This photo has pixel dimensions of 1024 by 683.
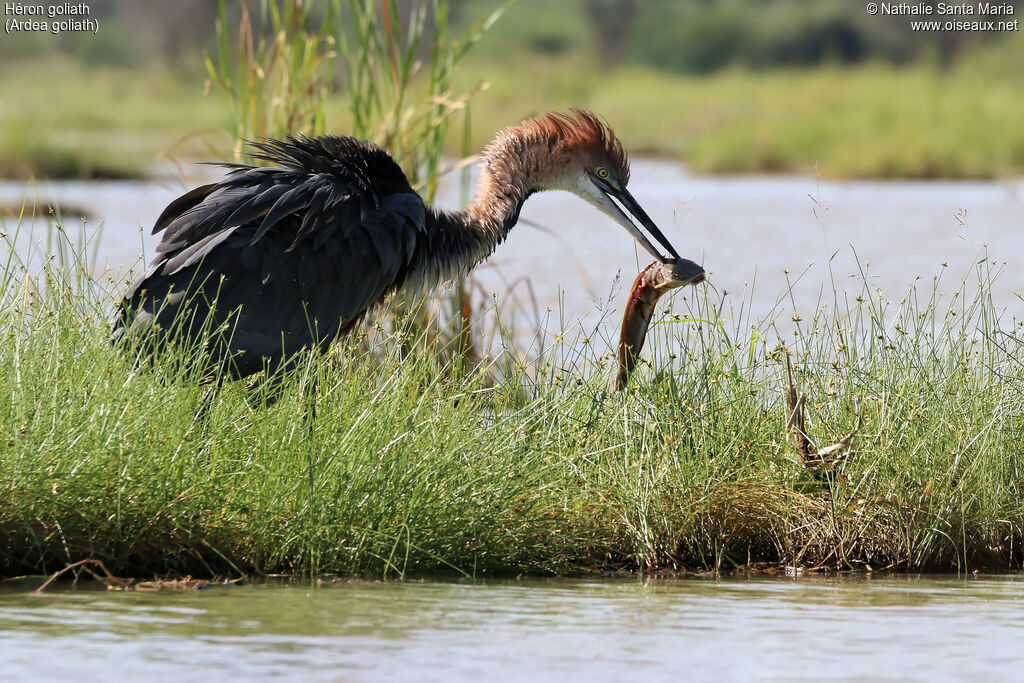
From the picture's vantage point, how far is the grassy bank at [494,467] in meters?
4.59

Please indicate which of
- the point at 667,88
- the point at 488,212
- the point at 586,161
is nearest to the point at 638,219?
the point at 586,161

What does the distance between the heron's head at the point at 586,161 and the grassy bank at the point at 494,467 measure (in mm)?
1314

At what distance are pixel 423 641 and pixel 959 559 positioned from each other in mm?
1989

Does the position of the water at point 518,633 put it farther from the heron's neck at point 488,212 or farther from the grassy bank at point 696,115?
the grassy bank at point 696,115

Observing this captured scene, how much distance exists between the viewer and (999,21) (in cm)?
4506

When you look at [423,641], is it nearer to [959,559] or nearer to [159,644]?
[159,644]

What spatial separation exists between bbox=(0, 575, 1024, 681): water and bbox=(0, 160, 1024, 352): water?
12.1 ft

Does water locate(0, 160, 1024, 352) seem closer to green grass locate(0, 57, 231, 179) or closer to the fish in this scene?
green grass locate(0, 57, 231, 179)

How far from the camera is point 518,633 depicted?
4.16 m

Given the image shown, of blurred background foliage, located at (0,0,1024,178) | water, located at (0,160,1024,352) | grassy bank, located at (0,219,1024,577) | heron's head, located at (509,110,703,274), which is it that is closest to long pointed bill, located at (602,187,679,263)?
heron's head, located at (509,110,703,274)

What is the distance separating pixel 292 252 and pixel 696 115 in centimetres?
2764

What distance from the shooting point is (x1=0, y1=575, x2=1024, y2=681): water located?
3830 millimetres

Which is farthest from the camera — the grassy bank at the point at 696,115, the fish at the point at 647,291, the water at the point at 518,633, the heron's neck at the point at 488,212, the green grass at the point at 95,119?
the grassy bank at the point at 696,115

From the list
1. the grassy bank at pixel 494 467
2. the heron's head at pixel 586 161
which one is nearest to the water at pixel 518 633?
the grassy bank at pixel 494 467
